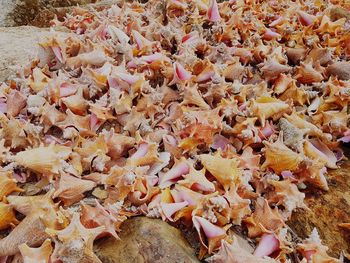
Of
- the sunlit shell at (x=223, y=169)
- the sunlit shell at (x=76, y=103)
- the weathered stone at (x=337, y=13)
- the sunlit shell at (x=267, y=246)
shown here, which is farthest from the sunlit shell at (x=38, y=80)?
the weathered stone at (x=337, y=13)

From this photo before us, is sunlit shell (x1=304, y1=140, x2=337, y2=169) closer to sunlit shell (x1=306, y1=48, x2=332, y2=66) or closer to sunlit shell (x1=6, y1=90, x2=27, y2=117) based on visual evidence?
sunlit shell (x1=306, y1=48, x2=332, y2=66)

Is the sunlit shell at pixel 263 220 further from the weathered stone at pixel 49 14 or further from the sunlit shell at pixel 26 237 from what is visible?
the weathered stone at pixel 49 14

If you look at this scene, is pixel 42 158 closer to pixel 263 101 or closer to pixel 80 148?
pixel 80 148

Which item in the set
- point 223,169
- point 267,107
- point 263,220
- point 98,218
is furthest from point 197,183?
point 267,107

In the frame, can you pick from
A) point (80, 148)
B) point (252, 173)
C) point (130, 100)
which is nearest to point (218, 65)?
point (130, 100)

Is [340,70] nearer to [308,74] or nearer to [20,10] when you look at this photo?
[308,74]

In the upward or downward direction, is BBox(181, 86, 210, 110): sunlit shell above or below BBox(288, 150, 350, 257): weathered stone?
above

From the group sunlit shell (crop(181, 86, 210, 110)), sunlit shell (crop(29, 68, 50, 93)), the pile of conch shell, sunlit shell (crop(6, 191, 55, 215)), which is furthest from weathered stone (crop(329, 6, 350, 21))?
sunlit shell (crop(6, 191, 55, 215))

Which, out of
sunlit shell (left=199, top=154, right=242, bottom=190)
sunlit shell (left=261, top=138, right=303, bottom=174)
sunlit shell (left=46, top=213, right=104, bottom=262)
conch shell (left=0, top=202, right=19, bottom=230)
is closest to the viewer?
sunlit shell (left=46, top=213, right=104, bottom=262)
